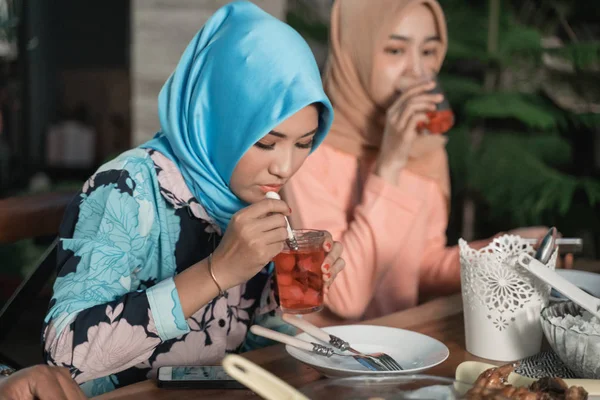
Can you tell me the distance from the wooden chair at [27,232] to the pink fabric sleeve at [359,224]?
602mm

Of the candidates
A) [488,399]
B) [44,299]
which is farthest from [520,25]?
[488,399]

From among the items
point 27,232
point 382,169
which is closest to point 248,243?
point 27,232

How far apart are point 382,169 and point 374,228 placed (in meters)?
0.17

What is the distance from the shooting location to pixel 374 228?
186 cm

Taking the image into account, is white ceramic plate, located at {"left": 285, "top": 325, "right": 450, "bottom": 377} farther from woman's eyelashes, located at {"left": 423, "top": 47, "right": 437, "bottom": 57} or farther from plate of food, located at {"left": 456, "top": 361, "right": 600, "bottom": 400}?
woman's eyelashes, located at {"left": 423, "top": 47, "right": 437, "bottom": 57}

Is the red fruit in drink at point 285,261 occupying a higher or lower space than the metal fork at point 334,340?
higher

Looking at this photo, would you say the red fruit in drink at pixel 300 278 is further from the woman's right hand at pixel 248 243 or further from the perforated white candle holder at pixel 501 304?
the perforated white candle holder at pixel 501 304

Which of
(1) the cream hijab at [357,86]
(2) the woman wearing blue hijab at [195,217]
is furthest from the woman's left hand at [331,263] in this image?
(1) the cream hijab at [357,86]

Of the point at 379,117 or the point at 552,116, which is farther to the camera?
the point at 552,116

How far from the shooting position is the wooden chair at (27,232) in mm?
1612

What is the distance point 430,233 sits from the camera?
7.18 feet

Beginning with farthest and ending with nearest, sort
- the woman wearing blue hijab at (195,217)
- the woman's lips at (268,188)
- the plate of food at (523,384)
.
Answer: the woman's lips at (268,188), the woman wearing blue hijab at (195,217), the plate of food at (523,384)

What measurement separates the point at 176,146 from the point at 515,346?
28.1 inches

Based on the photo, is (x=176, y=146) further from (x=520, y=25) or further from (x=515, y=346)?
(x=520, y=25)
